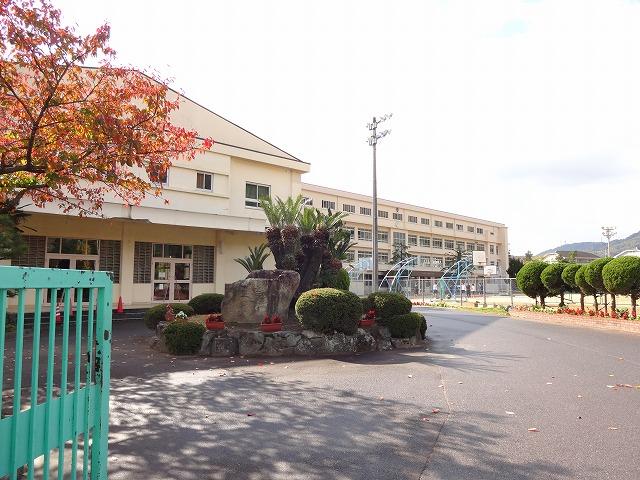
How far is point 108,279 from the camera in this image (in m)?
2.86

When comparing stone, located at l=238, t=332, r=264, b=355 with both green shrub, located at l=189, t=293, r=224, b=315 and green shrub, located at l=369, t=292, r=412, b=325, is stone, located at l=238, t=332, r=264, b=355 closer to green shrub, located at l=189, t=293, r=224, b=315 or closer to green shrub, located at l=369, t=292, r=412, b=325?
green shrub, located at l=369, t=292, r=412, b=325

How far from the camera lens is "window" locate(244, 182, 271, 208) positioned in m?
26.1

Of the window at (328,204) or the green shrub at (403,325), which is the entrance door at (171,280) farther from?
the window at (328,204)

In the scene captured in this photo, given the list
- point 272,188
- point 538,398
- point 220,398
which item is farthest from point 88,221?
point 538,398

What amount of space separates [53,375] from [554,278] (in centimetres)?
2018

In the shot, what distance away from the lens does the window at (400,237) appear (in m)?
69.1

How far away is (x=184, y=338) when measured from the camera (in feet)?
34.4

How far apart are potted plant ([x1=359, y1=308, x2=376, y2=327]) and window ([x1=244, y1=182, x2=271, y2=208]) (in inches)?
596

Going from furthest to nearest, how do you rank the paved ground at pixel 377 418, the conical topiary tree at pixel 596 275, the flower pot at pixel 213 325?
the conical topiary tree at pixel 596 275
the flower pot at pixel 213 325
the paved ground at pixel 377 418

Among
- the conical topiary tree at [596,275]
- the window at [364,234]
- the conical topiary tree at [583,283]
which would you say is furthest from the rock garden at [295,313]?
the window at [364,234]

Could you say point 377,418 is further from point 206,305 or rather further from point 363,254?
point 363,254

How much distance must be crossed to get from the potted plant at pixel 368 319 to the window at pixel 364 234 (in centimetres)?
5199

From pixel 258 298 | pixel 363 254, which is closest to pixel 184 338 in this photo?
pixel 258 298

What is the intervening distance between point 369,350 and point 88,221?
15.1 m
